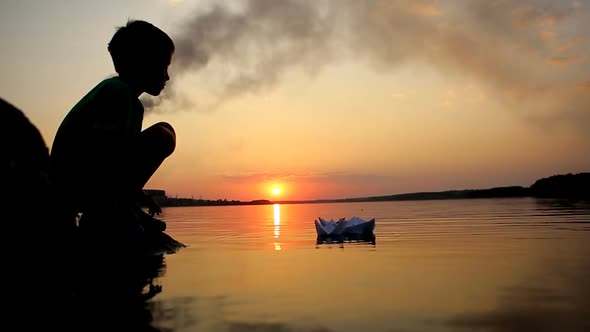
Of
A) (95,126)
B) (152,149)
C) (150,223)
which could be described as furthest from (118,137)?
(150,223)

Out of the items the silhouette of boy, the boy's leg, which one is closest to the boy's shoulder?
the silhouette of boy

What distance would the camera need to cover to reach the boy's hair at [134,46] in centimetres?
416

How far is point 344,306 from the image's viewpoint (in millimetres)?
2744

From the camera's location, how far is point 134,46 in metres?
4.16

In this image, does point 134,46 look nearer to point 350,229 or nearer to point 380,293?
point 380,293

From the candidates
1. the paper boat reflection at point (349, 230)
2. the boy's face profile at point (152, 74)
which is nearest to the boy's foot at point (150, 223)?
the boy's face profile at point (152, 74)

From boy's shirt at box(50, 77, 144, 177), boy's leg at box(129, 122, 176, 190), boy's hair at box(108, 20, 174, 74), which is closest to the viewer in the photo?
boy's shirt at box(50, 77, 144, 177)

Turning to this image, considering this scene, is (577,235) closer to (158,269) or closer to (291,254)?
(291,254)

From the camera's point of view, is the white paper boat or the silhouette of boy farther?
the white paper boat

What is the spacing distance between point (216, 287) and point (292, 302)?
2.72 feet

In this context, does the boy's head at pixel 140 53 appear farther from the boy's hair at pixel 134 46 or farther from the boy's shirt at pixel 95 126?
the boy's shirt at pixel 95 126

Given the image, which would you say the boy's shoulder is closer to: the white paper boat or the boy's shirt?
the boy's shirt

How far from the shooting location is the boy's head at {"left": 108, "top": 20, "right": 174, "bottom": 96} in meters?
4.17

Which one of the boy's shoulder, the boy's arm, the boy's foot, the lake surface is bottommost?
the lake surface
